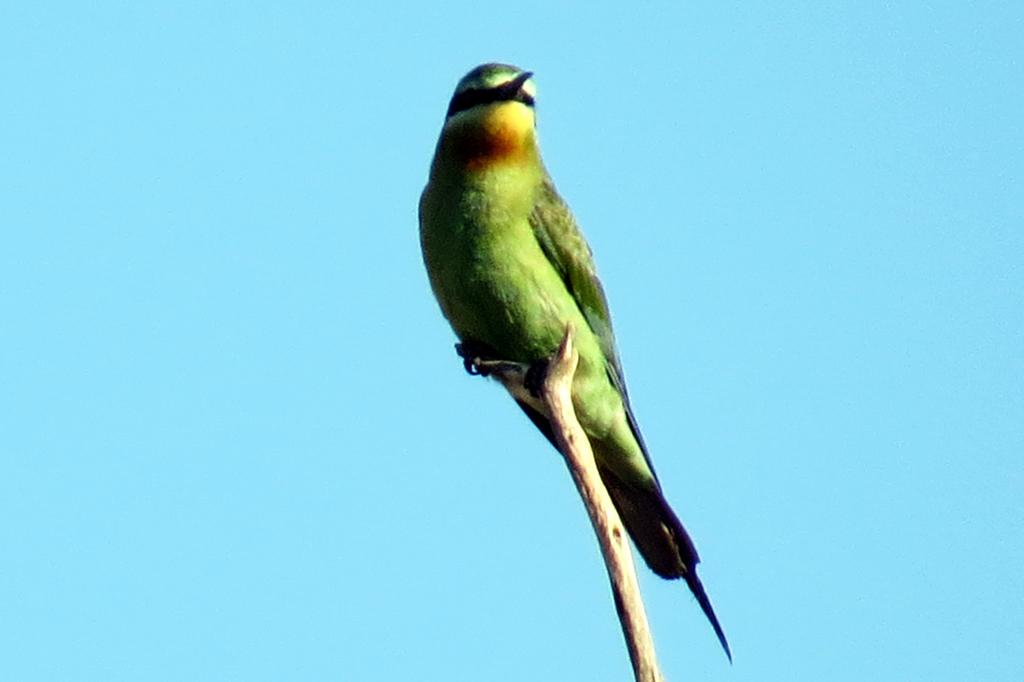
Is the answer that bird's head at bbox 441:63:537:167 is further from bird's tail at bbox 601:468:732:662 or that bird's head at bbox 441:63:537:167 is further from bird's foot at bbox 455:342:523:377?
bird's tail at bbox 601:468:732:662

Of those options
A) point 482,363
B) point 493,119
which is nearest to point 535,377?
point 482,363

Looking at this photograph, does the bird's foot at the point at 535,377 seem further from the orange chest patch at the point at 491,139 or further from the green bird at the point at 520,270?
the orange chest patch at the point at 491,139

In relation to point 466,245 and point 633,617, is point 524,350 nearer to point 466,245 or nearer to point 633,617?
point 466,245

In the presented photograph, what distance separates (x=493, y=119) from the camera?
19.6 feet

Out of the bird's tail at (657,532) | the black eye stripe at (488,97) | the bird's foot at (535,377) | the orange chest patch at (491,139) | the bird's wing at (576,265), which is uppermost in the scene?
the black eye stripe at (488,97)

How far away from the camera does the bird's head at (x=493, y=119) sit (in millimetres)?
5973

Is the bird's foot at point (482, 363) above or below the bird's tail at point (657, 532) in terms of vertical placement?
above

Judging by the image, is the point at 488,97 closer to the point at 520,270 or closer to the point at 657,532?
the point at 520,270

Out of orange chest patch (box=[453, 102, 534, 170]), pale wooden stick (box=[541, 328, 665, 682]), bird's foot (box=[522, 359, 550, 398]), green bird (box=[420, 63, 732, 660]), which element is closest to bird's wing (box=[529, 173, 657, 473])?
green bird (box=[420, 63, 732, 660])

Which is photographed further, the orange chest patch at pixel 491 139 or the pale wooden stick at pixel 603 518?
the orange chest patch at pixel 491 139

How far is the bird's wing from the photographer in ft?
19.9

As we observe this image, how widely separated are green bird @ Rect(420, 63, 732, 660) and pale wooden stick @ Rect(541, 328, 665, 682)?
2.41 ft

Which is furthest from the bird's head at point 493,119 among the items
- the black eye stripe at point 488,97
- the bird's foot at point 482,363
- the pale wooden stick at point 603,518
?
the pale wooden stick at point 603,518

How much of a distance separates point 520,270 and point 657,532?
0.93m
